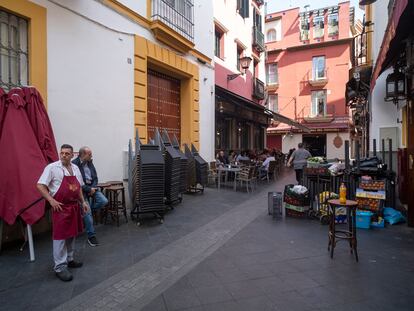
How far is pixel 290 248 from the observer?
474 cm

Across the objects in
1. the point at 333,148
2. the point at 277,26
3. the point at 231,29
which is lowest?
the point at 333,148

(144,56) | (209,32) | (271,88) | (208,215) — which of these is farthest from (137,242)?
(271,88)

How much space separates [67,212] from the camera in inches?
147

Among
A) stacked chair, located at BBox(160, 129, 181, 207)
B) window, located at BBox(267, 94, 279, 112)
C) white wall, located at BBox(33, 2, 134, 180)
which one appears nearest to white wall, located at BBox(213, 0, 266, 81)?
white wall, located at BBox(33, 2, 134, 180)

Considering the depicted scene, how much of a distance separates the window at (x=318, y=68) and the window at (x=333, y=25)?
212 cm

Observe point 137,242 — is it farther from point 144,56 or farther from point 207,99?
point 207,99

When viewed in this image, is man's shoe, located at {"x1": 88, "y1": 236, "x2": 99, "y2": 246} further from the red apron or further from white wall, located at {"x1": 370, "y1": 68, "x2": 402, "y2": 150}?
white wall, located at {"x1": 370, "y1": 68, "x2": 402, "y2": 150}

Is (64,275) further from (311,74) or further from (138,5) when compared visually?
(311,74)

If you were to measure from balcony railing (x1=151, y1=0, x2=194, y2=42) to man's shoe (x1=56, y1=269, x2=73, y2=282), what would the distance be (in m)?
6.96

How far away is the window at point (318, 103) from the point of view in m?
27.0

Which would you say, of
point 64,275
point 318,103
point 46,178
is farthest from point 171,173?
point 318,103

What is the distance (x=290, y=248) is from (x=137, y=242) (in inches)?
97.6

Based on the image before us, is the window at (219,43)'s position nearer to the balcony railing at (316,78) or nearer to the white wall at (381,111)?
the white wall at (381,111)

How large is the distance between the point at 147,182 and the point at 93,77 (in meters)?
2.65
